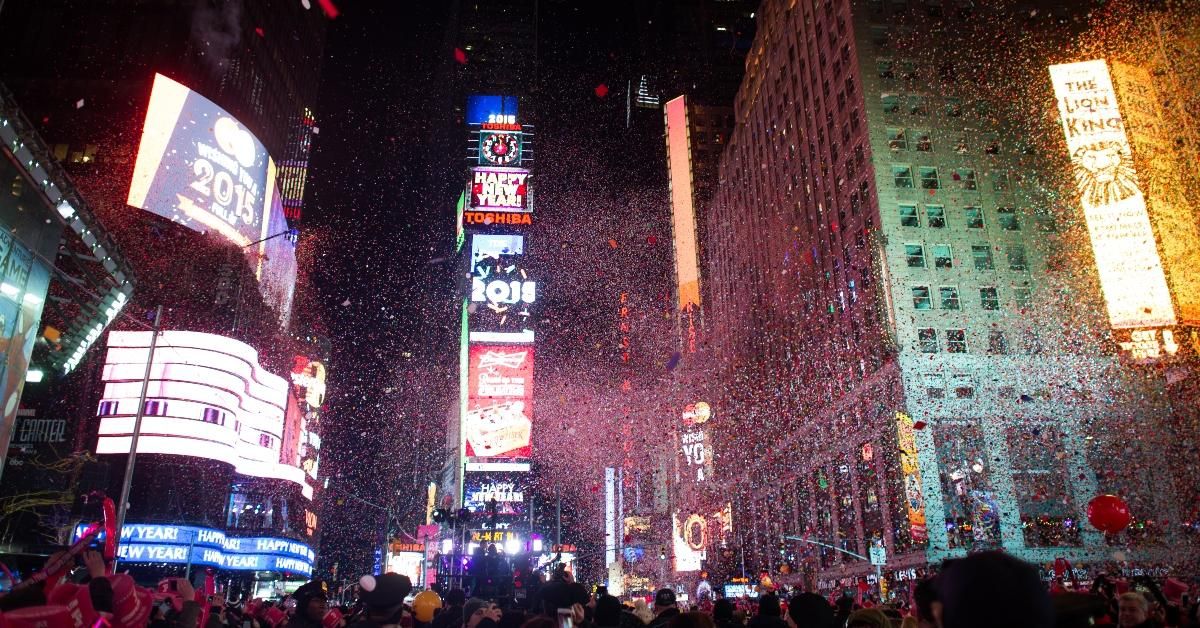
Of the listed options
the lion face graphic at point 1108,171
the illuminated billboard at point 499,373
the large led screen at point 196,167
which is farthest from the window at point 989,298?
the large led screen at point 196,167

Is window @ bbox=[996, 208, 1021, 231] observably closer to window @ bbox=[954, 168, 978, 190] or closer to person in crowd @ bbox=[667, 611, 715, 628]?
window @ bbox=[954, 168, 978, 190]

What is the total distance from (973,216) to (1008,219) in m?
2.51

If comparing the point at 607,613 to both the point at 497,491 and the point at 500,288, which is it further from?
the point at 500,288

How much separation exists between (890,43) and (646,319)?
93.7 metres

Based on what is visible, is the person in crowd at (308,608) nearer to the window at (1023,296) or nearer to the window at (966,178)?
the window at (1023,296)

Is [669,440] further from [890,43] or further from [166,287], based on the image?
[166,287]

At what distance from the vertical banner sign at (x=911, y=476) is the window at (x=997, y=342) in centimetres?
823

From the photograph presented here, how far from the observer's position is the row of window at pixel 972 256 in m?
50.0

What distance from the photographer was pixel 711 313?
→ 311ft

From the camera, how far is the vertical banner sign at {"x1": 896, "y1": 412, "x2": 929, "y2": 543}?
43344mm

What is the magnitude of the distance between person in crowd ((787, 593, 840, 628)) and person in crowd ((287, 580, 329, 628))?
4.51 metres

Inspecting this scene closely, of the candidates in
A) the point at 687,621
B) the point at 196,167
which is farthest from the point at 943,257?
the point at 687,621

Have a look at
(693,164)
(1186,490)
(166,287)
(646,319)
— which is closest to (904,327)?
(1186,490)

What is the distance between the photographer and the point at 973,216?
2039 inches
